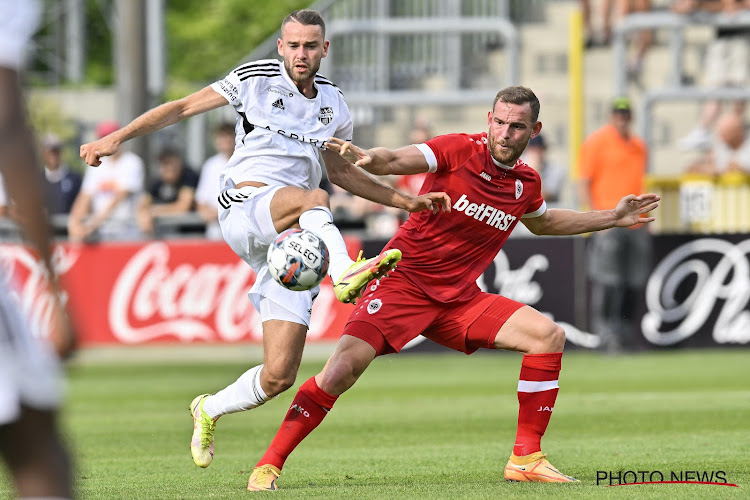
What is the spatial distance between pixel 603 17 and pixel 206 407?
1453 cm

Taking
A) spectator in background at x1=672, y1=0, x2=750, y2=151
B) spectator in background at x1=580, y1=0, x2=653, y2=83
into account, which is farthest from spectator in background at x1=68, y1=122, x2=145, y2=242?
spectator in background at x1=672, y1=0, x2=750, y2=151

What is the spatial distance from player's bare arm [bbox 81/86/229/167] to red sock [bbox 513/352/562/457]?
2.17 meters

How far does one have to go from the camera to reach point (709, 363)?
1458 centimetres

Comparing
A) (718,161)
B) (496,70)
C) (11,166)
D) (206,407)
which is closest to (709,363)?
(718,161)

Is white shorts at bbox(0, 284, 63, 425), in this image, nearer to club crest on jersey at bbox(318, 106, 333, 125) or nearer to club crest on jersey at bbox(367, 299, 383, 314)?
club crest on jersey at bbox(367, 299, 383, 314)

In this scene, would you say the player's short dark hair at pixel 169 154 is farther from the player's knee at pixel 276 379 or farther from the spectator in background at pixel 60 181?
the player's knee at pixel 276 379

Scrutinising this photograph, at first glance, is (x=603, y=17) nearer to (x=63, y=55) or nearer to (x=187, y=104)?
(x=187, y=104)

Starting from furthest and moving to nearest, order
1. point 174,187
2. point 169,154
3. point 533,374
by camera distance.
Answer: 1. point 174,187
2. point 169,154
3. point 533,374

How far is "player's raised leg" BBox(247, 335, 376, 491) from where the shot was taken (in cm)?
687

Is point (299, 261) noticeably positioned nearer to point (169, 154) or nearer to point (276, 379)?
point (276, 379)

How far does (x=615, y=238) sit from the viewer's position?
15.6 metres

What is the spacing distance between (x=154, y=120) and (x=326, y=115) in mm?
986

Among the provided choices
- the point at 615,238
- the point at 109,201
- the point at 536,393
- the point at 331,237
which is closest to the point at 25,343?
the point at 331,237

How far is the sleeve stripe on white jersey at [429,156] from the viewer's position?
7152 mm
